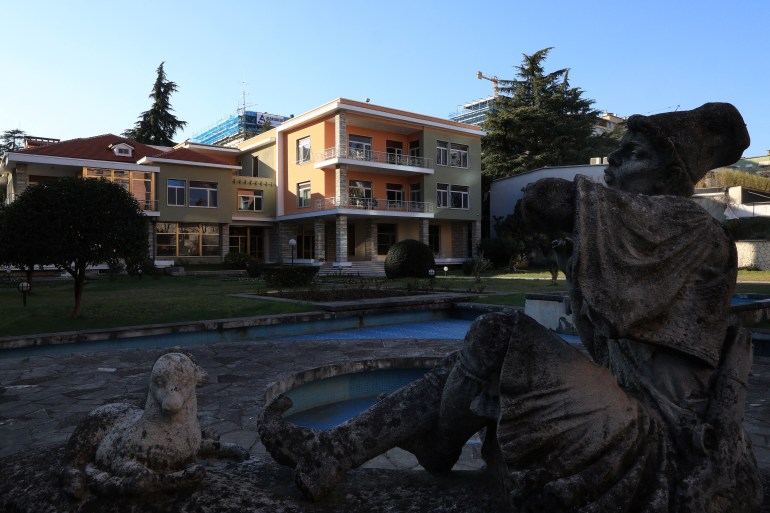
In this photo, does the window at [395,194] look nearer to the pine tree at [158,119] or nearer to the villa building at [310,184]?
the villa building at [310,184]

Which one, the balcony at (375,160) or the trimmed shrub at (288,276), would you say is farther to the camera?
the balcony at (375,160)

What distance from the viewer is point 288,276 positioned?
59.1 ft

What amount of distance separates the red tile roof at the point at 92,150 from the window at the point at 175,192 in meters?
2.24

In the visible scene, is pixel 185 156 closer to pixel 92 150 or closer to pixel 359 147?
pixel 92 150

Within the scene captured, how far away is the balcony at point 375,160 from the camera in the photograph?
30.9 meters

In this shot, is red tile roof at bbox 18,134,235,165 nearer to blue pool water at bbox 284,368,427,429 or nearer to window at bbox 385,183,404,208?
window at bbox 385,183,404,208

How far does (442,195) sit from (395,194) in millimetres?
3091

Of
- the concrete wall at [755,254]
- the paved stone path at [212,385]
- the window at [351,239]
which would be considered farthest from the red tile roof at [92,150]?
the concrete wall at [755,254]

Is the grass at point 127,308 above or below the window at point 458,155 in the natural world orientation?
below

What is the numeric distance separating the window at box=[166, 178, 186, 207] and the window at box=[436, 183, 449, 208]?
15.6 meters

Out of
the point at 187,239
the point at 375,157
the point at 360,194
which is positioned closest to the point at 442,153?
the point at 375,157

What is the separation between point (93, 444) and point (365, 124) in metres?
31.9

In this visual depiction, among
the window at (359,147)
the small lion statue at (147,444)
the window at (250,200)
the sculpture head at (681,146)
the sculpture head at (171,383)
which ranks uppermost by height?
the window at (359,147)

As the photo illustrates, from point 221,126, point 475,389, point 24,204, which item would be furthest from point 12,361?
point 221,126
